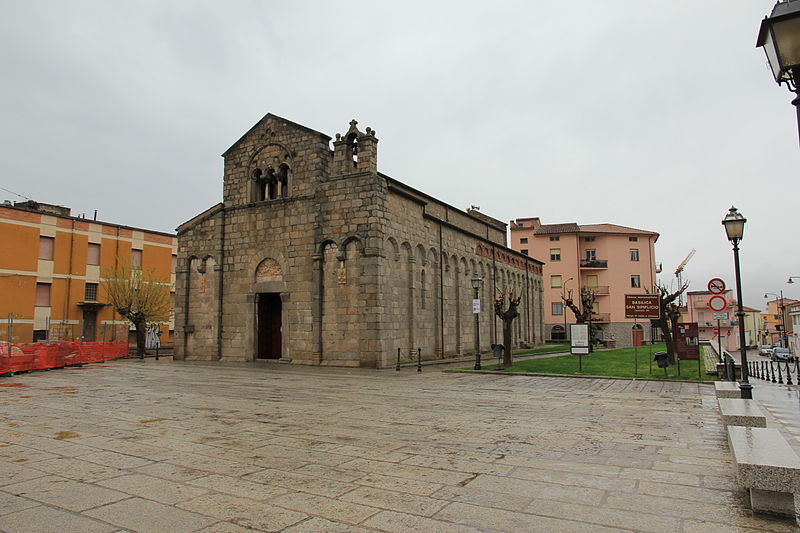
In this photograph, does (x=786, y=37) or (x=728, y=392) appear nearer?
(x=786, y=37)

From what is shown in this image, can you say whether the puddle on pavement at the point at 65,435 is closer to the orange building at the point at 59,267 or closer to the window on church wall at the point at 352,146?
the window on church wall at the point at 352,146

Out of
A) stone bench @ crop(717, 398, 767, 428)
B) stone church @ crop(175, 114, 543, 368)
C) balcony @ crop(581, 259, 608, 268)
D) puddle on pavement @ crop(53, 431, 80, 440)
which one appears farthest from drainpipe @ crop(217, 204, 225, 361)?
balcony @ crop(581, 259, 608, 268)

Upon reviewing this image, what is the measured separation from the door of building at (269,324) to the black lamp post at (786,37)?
2268 cm

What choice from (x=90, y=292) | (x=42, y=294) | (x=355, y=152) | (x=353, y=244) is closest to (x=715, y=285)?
(x=353, y=244)

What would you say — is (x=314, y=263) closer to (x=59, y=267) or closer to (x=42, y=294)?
(x=42, y=294)

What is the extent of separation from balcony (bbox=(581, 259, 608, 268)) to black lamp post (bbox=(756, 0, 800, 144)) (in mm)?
65853

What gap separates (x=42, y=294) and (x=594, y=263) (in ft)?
193

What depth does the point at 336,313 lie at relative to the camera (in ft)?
75.0

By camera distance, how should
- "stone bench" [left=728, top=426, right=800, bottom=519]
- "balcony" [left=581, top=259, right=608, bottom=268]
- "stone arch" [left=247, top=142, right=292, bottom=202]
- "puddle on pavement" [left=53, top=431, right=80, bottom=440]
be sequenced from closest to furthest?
"stone bench" [left=728, top=426, right=800, bottom=519], "puddle on pavement" [left=53, top=431, right=80, bottom=440], "stone arch" [left=247, top=142, right=292, bottom=202], "balcony" [left=581, top=259, right=608, bottom=268]

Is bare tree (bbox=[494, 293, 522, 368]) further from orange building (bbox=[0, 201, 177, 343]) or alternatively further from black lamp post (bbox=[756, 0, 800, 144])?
orange building (bbox=[0, 201, 177, 343])

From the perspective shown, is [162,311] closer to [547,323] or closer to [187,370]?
[187,370]

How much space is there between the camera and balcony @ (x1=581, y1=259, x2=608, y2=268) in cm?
6712

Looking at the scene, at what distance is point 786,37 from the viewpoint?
4.76m

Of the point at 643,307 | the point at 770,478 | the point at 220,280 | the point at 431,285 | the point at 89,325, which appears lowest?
the point at 770,478
